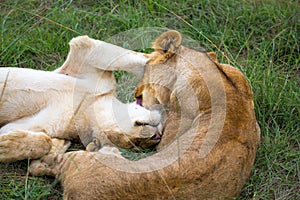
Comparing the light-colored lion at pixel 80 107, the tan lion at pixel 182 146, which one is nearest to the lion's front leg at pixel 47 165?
the tan lion at pixel 182 146

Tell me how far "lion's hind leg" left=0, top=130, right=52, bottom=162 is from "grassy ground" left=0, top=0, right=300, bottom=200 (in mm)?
1261

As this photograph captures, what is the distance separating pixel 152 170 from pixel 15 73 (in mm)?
1392

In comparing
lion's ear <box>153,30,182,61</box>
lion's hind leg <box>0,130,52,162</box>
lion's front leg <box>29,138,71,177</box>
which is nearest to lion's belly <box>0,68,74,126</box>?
lion's hind leg <box>0,130,52,162</box>

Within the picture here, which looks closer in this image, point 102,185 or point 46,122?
point 102,185

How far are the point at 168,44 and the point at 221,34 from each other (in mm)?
1272

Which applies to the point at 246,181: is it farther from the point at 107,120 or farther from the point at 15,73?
the point at 15,73

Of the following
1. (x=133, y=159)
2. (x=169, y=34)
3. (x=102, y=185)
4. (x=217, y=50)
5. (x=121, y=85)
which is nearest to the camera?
(x=102, y=185)

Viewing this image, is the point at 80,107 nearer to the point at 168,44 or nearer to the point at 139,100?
the point at 139,100

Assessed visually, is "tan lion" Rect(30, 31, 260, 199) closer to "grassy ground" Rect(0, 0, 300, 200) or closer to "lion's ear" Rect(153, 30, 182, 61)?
"lion's ear" Rect(153, 30, 182, 61)

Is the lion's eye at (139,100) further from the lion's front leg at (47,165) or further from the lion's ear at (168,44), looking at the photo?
the lion's front leg at (47,165)

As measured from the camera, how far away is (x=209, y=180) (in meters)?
3.72

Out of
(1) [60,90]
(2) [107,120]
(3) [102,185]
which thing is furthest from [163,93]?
(3) [102,185]

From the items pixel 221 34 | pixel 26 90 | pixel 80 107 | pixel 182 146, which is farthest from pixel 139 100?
Result: pixel 221 34

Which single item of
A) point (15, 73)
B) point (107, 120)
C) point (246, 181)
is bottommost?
point (246, 181)
